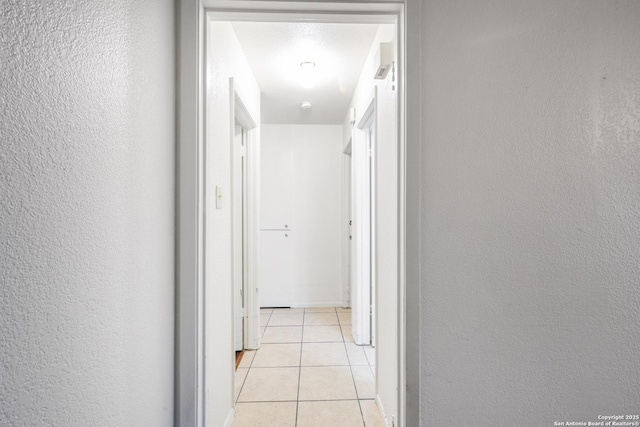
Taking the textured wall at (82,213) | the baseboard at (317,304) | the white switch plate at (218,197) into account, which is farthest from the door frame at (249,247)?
the textured wall at (82,213)

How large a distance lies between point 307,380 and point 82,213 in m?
2.03

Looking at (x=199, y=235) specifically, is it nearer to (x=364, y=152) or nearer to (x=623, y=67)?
(x=623, y=67)

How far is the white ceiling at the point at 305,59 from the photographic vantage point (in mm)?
2002

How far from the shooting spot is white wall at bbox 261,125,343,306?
416cm

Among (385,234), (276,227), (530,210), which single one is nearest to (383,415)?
(385,234)

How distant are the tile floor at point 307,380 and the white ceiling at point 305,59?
218 centimetres

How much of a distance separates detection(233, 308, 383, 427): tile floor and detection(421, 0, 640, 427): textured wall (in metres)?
0.97

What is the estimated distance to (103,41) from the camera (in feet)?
2.54

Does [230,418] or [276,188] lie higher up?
[276,188]

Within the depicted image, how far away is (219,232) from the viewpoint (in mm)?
1643

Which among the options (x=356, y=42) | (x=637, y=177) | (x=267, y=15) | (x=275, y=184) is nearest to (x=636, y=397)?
(x=637, y=177)

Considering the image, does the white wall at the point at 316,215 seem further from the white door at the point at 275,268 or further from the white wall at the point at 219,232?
the white wall at the point at 219,232

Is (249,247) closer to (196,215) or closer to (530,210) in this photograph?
(196,215)

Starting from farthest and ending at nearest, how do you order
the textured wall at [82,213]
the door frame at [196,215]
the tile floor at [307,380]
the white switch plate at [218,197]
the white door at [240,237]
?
the white door at [240,237]
the tile floor at [307,380]
the white switch plate at [218,197]
the door frame at [196,215]
the textured wall at [82,213]
